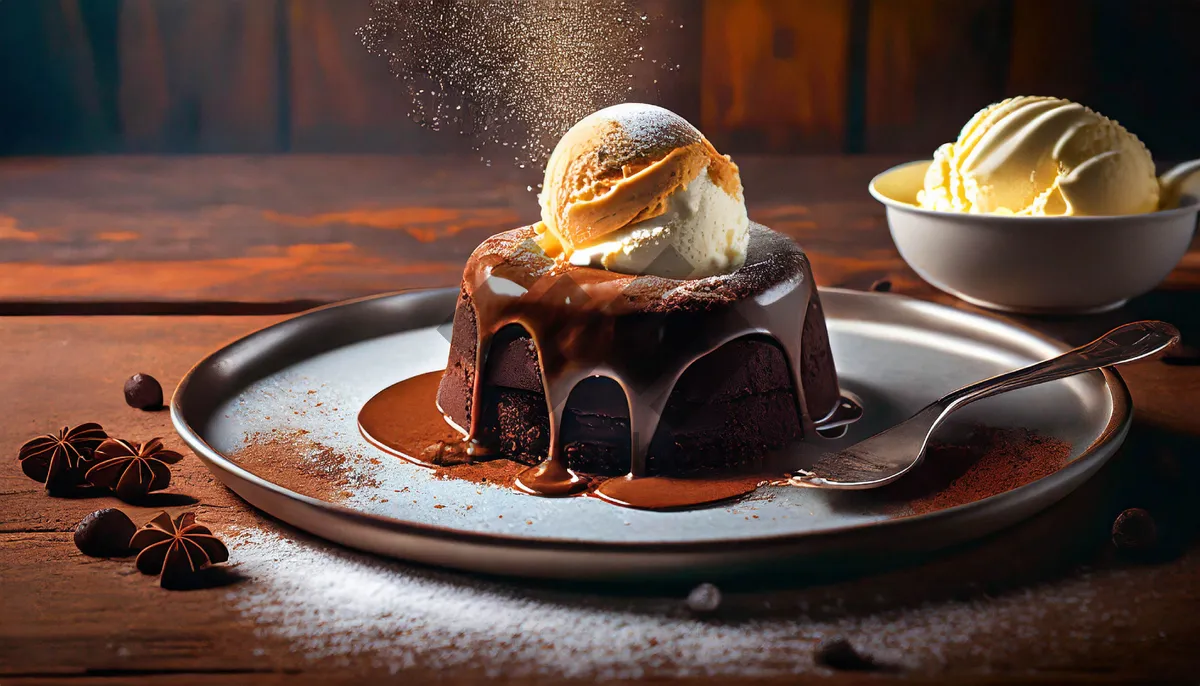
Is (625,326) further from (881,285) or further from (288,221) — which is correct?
(288,221)

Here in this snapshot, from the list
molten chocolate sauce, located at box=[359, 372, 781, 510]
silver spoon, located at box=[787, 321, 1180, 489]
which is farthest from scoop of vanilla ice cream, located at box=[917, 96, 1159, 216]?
molten chocolate sauce, located at box=[359, 372, 781, 510]

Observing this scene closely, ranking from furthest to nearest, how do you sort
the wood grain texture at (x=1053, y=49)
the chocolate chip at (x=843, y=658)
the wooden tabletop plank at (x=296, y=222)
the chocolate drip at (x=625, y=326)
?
the wood grain texture at (x=1053, y=49) → the wooden tabletop plank at (x=296, y=222) → the chocolate drip at (x=625, y=326) → the chocolate chip at (x=843, y=658)

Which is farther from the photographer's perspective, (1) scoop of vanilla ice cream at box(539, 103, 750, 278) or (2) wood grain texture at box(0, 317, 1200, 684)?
(1) scoop of vanilla ice cream at box(539, 103, 750, 278)

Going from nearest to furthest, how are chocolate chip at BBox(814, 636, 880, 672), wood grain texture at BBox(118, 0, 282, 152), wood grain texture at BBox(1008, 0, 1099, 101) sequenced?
chocolate chip at BBox(814, 636, 880, 672)
wood grain texture at BBox(1008, 0, 1099, 101)
wood grain texture at BBox(118, 0, 282, 152)

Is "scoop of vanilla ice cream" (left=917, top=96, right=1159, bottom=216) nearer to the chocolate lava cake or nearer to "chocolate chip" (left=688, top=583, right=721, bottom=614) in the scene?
the chocolate lava cake

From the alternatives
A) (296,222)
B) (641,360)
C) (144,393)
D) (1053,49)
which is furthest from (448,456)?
(1053,49)

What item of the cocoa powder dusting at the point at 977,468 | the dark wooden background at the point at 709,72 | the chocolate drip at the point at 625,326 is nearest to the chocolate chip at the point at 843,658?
the cocoa powder dusting at the point at 977,468

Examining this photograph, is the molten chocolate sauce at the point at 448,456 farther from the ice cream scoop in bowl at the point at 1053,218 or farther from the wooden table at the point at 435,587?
the ice cream scoop in bowl at the point at 1053,218
